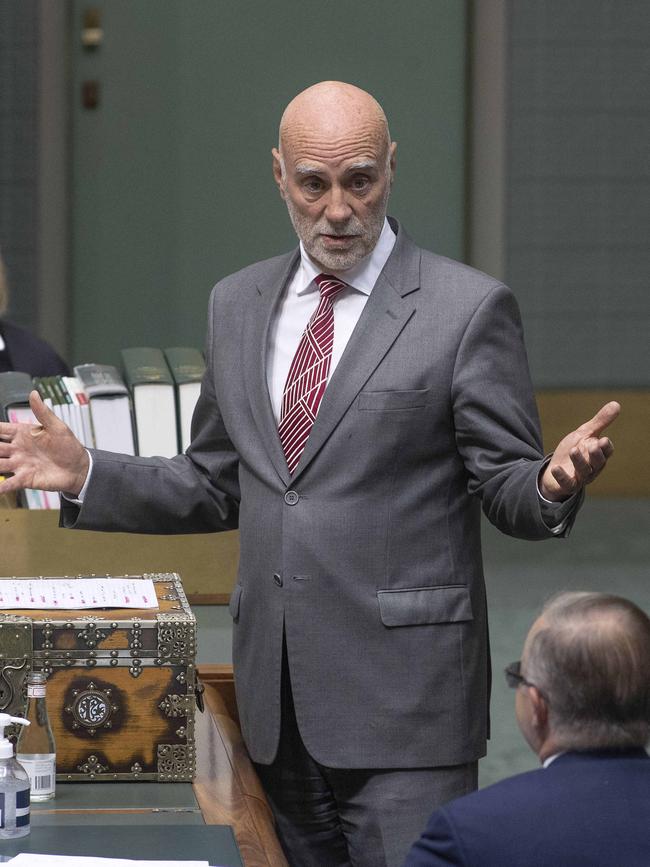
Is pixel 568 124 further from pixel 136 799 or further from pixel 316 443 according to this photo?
pixel 136 799

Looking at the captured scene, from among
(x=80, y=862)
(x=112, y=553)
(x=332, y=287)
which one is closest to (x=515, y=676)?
(x=80, y=862)

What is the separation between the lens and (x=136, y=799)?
83.7 inches

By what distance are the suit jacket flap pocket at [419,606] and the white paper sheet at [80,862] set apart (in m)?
0.56

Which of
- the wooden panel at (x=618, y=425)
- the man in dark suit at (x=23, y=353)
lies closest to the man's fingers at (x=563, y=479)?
the man in dark suit at (x=23, y=353)

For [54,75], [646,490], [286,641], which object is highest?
[54,75]

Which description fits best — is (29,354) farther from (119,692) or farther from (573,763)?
(573,763)

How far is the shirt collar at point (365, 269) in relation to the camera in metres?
2.39

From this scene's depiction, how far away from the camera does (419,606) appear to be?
2.26 metres

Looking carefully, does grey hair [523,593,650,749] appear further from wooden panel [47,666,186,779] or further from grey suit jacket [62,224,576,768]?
wooden panel [47,666,186,779]

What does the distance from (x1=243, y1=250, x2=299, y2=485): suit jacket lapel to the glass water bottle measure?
0.50 metres

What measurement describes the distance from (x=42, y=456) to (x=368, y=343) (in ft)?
1.89

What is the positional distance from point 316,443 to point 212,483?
1.19 feet

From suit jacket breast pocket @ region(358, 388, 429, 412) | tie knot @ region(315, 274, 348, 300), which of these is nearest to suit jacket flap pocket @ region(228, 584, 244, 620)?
suit jacket breast pocket @ region(358, 388, 429, 412)

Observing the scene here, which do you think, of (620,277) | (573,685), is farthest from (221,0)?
(573,685)
